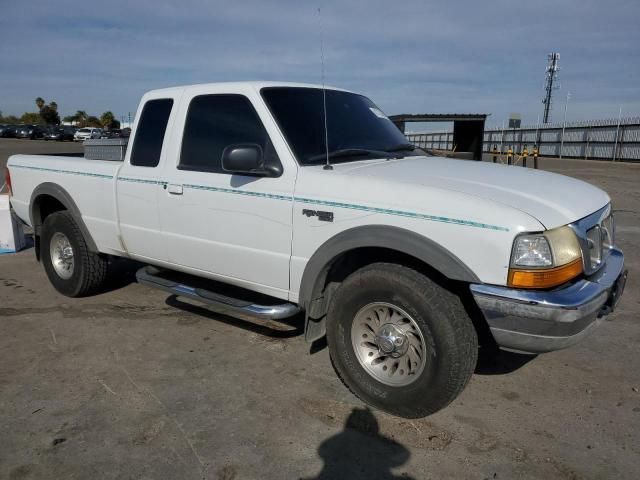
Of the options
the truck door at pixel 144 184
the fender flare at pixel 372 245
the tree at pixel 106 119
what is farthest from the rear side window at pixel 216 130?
the tree at pixel 106 119

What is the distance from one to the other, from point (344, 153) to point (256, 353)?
170 cm

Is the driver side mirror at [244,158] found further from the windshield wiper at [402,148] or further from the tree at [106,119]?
the tree at [106,119]

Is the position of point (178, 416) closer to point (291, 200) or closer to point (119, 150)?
point (291, 200)

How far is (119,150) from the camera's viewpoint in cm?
502

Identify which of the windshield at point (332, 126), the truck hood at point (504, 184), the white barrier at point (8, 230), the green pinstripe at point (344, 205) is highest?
the windshield at point (332, 126)

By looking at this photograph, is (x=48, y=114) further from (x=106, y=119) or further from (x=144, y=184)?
(x=144, y=184)

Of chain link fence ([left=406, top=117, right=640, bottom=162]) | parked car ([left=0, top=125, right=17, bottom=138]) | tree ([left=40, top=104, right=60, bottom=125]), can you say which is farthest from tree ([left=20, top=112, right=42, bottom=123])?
chain link fence ([left=406, top=117, right=640, bottom=162])

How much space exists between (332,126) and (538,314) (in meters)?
2.08

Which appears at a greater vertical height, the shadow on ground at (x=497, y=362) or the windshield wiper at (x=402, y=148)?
the windshield wiper at (x=402, y=148)

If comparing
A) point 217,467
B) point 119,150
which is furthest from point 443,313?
point 119,150

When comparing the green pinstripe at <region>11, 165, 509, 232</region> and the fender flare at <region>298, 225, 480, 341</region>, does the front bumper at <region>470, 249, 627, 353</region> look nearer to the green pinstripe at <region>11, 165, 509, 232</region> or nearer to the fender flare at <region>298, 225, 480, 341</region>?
the fender flare at <region>298, 225, 480, 341</region>

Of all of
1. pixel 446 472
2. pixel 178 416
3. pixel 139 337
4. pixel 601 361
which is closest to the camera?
pixel 446 472

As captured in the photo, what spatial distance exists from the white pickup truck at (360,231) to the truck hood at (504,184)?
0.05 feet

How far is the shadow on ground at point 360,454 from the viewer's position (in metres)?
2.77
